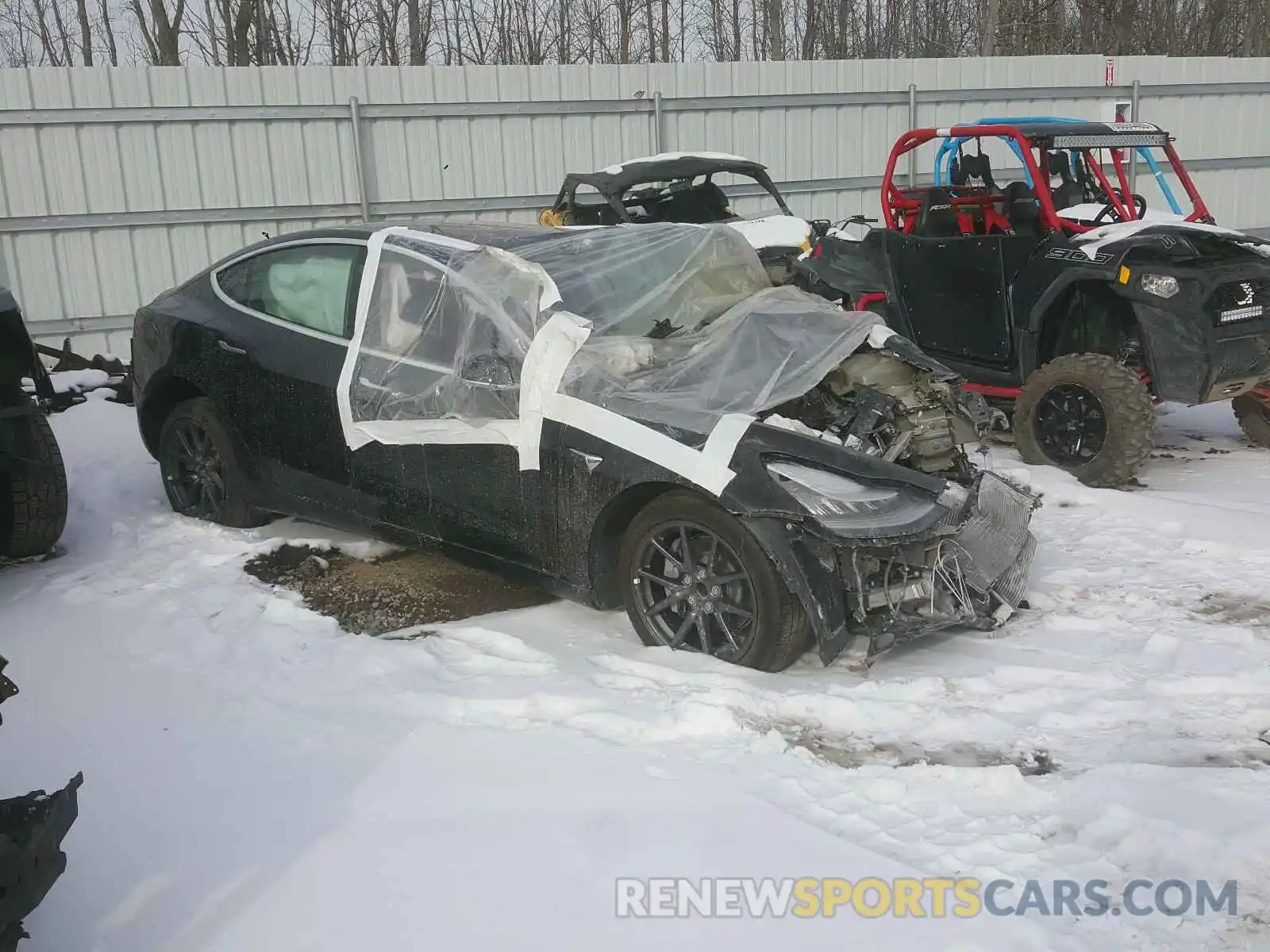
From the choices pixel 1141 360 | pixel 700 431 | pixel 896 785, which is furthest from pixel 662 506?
pixel 1141 360

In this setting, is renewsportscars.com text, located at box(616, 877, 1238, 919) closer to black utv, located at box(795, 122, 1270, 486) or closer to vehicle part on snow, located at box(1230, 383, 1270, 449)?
black utv, located at box(795, 122, 1270, 486)

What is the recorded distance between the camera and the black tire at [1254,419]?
7.55 metres

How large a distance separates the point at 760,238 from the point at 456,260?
5801 mm

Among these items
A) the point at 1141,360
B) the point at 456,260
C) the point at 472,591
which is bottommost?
the point at 472,591

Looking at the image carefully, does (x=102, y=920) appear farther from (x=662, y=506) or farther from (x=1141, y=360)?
(x=1141, y=360)

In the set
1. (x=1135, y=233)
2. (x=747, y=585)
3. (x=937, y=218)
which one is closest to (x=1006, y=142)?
(x=937, y=218)

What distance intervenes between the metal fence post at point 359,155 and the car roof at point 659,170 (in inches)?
84.3

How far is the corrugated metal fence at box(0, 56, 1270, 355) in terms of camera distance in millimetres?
10617

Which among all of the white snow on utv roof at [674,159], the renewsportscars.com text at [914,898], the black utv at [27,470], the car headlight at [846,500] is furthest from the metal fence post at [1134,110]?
the renewsportscars.com text at [914,898]

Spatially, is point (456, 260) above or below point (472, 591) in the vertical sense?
above

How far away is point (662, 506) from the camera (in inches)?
165

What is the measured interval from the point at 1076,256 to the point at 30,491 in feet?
18.8

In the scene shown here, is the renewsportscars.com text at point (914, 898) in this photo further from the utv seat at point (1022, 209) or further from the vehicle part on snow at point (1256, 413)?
the vehicle part on snow at point (1256, 413)

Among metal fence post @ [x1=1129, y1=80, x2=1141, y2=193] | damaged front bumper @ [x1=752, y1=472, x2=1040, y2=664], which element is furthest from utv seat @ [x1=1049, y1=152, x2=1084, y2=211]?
metal fence post @ [x1=1129, y1=80, x2=1141, y2=193]
